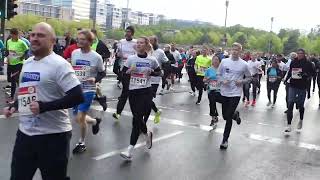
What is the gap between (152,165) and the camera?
712 centimetres

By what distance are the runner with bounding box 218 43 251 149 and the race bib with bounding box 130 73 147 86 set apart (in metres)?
1.96

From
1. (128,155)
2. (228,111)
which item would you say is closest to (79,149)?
(128,155)

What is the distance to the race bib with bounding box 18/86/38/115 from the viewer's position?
157 inches

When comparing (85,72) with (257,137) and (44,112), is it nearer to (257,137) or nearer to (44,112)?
(44,112)

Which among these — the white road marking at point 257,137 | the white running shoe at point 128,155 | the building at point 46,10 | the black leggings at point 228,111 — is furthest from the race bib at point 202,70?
the building at point 46,10

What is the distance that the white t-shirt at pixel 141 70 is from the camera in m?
7.45

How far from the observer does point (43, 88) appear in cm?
399

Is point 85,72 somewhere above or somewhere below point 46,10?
below

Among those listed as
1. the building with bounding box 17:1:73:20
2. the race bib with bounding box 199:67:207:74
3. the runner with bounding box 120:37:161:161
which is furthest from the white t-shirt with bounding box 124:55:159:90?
the building with bounding box 17:1:73:20

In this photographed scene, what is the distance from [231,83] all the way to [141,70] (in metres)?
2.02

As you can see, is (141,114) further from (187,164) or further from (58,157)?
(58,157)

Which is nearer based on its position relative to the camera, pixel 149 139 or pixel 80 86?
pixel 80 86

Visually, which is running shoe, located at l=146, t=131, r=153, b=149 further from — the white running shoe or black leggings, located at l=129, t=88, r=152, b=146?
the white running shoe

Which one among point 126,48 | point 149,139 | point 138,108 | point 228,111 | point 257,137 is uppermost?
point 126,48
